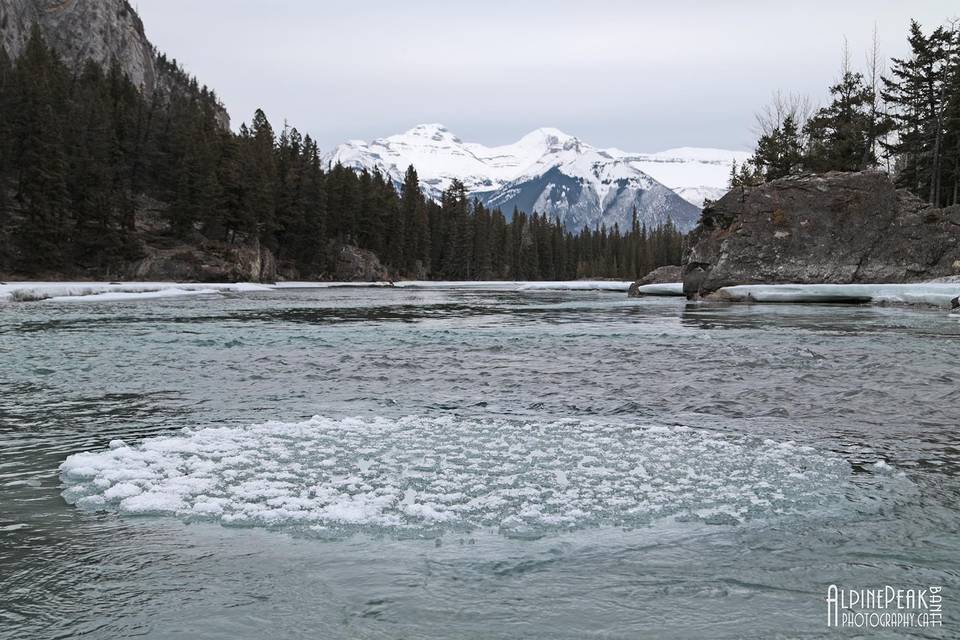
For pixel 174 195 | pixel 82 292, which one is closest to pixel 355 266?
pixel 174 195

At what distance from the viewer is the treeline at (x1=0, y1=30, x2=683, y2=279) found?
59656 mm

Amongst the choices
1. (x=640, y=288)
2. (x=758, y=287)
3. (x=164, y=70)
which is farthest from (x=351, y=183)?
(x=164, y=70)

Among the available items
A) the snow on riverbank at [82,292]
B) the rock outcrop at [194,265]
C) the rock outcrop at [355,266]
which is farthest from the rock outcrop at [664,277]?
the rock outcrop at [355,266]

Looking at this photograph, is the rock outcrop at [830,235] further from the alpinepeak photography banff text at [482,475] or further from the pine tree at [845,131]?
the pine tree at [845,131]

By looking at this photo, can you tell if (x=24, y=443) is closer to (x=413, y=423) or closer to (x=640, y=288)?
(x=413, y=423)

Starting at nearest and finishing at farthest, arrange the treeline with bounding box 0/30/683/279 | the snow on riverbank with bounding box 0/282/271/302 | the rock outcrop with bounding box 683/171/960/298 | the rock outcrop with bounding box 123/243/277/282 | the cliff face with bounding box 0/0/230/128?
1. the rock outcrop with bounding box 683/171/960/298
2. the snow on riverbank with bounding box 0/282/271/302
3. the treeline with bounding box 0/30/683/279
4. the rock outcrop with bounding box 123/243/277/282
5. the cliff face with bounding box 0/0/230/128

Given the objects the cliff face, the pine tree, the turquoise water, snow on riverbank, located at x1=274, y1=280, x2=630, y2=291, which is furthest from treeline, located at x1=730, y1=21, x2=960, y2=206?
the cliff face

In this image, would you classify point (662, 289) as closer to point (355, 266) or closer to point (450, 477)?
point (450, 477)

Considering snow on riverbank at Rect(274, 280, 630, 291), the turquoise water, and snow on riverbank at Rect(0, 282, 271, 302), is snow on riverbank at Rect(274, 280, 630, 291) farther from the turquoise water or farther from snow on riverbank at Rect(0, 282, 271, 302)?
the turquoise water

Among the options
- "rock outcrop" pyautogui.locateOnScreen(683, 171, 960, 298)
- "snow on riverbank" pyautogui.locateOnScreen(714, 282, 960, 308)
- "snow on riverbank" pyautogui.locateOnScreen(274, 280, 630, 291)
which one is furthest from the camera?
"snow on riverbank" pyautogui.locateOnScreen(274, 280, 630, 291)

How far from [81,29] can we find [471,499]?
147 meters

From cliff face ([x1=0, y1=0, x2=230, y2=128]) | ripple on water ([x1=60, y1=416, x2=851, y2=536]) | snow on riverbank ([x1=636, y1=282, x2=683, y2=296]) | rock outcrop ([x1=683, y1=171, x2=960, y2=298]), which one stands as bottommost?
ripple on water ([x1=60, y1=416, x2=851, y2=536])

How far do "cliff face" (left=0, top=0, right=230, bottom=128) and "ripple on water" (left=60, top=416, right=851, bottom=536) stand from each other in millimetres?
119212

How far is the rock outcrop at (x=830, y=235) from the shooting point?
3066cm
